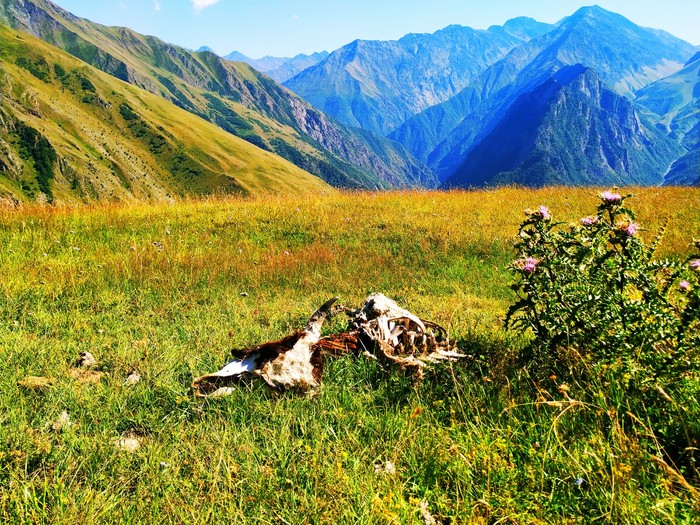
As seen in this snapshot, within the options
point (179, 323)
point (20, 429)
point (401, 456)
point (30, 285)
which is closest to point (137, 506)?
point (20, 429)

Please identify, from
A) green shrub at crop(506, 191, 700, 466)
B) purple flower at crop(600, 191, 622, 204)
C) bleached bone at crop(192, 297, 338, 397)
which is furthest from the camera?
bleached bone at crop(192, 297, 338, 397)

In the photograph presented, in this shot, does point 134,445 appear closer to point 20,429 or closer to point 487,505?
point 20,429

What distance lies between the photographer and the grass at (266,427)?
2.49 metres

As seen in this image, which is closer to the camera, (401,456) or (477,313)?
(401,456)

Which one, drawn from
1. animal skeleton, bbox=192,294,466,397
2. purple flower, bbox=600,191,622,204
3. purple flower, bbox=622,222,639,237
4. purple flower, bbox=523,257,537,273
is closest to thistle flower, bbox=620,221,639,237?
purple flower, bbox=622,222,639,237

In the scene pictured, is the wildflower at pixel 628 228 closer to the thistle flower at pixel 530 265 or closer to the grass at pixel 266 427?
the thistle flower at pixel 530 265

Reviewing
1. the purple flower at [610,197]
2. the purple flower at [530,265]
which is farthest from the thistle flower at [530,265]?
the purple flower at [610,197]

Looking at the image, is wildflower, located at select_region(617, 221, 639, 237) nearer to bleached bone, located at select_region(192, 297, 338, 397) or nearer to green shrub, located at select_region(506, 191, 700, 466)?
green shrub, located at select_region(506, 191, 700, 466)

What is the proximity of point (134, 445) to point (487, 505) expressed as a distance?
260 cm

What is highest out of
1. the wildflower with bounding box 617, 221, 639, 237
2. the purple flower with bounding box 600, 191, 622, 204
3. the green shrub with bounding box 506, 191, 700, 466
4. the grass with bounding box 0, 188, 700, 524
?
the purple flower with bounding box 600, 191, 622, 204

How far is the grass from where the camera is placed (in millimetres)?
2490

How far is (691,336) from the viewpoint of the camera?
3064 mm

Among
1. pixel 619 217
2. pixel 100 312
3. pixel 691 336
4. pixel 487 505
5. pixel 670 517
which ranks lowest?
pixel 100 312

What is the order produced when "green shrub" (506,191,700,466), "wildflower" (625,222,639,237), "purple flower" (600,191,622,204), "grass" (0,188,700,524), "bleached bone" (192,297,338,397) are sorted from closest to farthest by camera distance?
"grass" (0,188,700,524) → "green shrub" (506,191,700,466) → "wildflower" (625,222,639,237) → "purple flower" (600,191,622,204) → "bleached bone" (192,297,338,397)
